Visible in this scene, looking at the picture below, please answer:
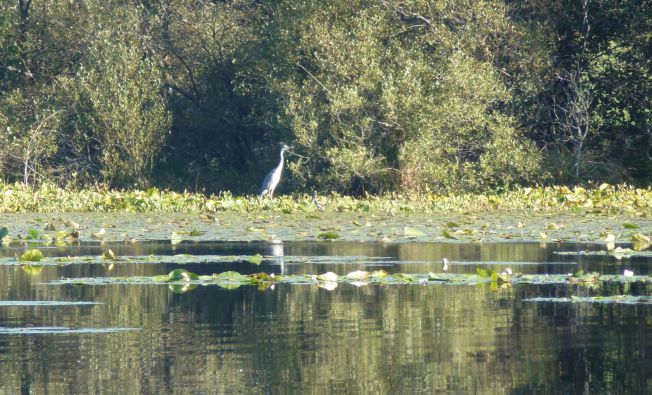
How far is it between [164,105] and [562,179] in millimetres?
8957

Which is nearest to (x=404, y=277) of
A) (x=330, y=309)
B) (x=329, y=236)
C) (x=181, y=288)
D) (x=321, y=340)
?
(x=330, y=309)

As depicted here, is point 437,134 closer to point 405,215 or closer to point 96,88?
point 405,215

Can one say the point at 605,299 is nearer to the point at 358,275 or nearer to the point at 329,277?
the point at 358,275

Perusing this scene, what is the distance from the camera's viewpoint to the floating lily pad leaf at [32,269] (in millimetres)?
12414

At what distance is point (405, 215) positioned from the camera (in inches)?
804

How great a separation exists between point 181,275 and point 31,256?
2465 mm

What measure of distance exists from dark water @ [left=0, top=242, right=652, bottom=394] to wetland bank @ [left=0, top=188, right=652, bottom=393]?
20 millimetres

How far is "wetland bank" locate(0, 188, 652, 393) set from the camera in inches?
269

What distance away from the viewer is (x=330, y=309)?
31.2 feet

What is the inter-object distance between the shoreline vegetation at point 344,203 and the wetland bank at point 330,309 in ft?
11.6

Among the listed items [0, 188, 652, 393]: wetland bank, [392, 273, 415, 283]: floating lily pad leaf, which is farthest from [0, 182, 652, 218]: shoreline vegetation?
[392, 273, 415, 283]: floating lily pad leaf

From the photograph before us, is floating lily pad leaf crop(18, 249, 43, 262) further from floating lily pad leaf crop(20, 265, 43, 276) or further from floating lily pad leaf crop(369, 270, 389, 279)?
floating lily pad leaf crop(369, 270, 389, 279)

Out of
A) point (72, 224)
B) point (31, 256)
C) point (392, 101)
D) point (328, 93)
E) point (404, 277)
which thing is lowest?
point (404, 277)

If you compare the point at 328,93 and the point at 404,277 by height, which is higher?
the point at 328,93
